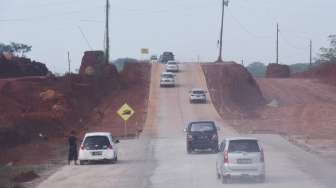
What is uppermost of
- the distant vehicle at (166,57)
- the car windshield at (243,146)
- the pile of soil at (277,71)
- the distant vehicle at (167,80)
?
the distant vehicle at (166,57)

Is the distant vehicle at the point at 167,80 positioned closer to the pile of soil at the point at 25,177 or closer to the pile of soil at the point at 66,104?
the pile of soil at the point at 66,104

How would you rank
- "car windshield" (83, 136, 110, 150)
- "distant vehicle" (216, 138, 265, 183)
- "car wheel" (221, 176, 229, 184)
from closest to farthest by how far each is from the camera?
"distant vehicle" (216, 138, 265, 183)
"car wheel" (221, 176, 229, 184)
"car windshield" (83, 136, 110, 150)

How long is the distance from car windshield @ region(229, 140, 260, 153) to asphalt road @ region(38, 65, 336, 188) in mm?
1273

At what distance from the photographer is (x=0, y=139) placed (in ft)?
199

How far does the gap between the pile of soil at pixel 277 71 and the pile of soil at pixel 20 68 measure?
42.2 metres

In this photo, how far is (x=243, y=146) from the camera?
34781 mm

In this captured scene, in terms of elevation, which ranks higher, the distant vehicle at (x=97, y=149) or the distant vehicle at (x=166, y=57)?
the distant vehicle at (x=166, y=57)

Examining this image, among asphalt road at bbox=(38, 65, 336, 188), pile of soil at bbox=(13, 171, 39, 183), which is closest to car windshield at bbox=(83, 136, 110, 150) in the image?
asphalt road at bbox=(38, 65, 336, 188)

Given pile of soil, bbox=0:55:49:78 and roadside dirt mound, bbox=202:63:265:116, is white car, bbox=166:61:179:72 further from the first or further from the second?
pile of soil, bbox=0:55:49:78

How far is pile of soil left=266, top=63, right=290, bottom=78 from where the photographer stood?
469ft

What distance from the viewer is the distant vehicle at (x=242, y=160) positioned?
112 feet

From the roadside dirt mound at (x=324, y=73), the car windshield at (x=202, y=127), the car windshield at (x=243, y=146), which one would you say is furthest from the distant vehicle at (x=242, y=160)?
the roadside dirt mound at (x=324, y=73)

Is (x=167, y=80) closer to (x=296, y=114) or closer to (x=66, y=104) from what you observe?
(x=66, y=104)

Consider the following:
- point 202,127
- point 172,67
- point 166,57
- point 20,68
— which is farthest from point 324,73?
point 202,127
